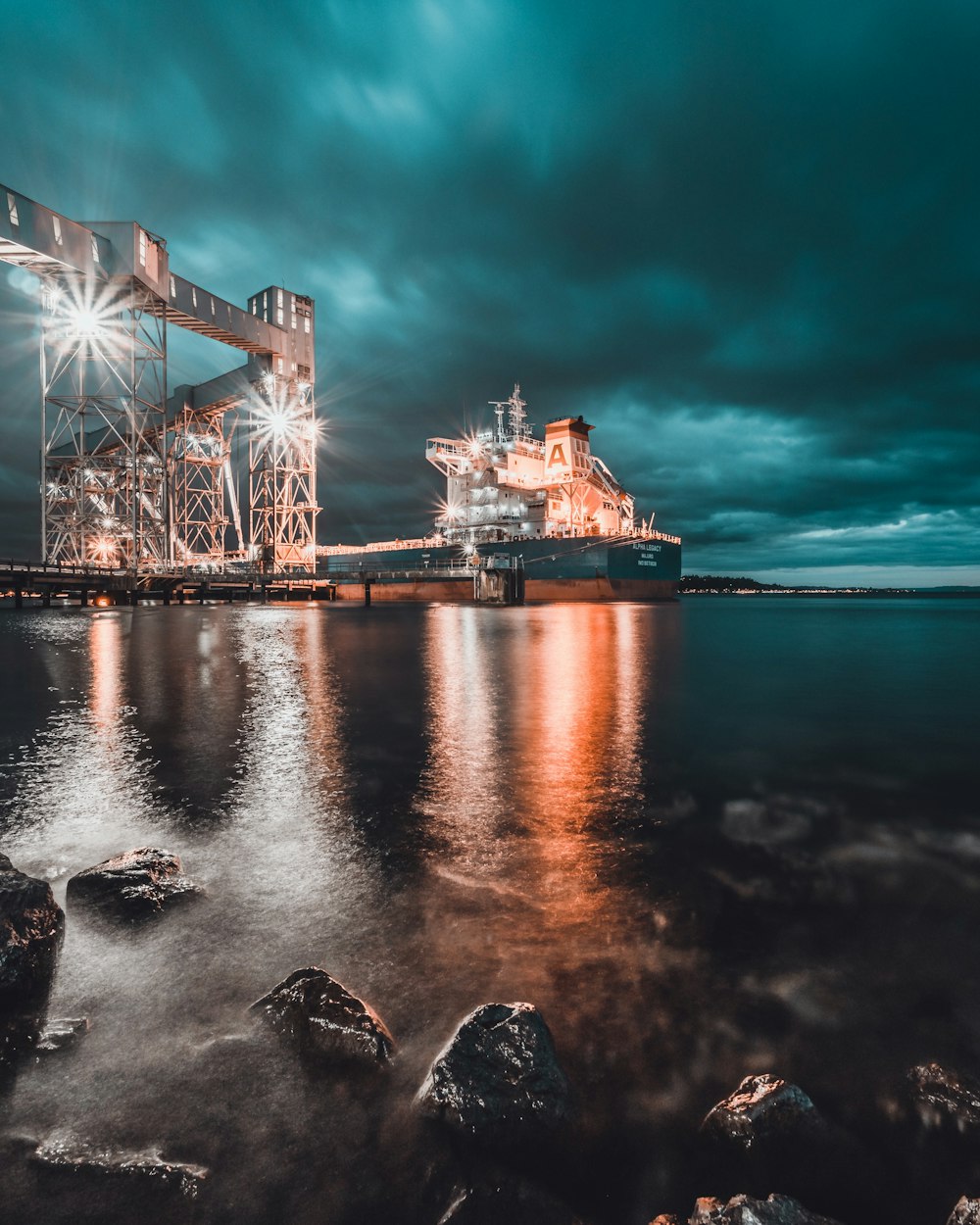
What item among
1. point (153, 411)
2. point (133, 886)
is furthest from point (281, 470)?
point (133, 886)

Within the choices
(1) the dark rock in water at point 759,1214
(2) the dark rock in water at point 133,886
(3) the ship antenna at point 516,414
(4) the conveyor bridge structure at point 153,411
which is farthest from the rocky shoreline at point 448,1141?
(3) the ship antenna at point 516,414

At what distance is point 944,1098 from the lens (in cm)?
191

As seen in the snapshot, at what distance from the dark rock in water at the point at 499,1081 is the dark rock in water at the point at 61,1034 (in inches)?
48.3

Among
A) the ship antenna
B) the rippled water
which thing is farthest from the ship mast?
the rippled water

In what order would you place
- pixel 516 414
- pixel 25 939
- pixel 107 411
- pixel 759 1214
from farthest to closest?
pixel 516 414, pixel 107 411, pixel 25 939, pixel 759 1214

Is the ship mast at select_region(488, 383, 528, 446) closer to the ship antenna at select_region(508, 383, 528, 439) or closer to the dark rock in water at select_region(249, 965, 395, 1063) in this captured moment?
the ship antenna at select_region(508, 383, 528, 439)

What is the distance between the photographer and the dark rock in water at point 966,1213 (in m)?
1.45

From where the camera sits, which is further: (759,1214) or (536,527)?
(536,527)

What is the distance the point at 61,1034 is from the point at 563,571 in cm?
4966

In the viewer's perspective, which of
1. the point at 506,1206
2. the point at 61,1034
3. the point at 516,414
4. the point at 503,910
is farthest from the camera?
the point at 516,414

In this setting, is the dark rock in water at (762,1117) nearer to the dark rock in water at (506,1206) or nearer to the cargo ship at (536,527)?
the dark rock in water at (506,1206)

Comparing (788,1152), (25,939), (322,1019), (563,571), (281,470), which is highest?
(281,470)

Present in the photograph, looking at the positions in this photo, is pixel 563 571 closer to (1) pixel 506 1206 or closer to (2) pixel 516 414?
(2) pixel 516 414

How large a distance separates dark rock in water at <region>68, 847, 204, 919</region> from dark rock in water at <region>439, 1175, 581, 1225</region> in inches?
80.8
